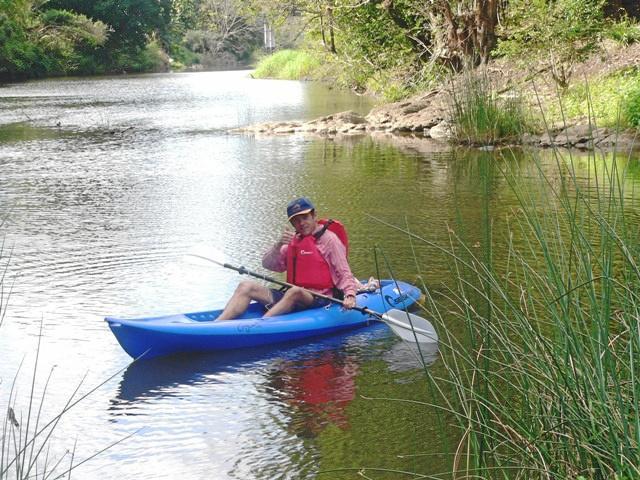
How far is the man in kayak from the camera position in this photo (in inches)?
261

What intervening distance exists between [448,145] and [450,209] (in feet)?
19.4

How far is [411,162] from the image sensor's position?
1481 cm

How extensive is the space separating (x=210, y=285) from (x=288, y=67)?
39852mm

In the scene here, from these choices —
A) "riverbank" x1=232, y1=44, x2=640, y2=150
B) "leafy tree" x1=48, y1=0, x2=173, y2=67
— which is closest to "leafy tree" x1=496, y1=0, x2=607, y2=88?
"riverbank" x1=232, y1=44, x2=640, y2=150

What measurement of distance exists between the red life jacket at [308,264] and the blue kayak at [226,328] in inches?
7.1

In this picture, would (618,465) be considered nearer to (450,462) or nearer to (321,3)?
(450,462)

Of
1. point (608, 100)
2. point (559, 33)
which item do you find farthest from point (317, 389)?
point (559, 33)

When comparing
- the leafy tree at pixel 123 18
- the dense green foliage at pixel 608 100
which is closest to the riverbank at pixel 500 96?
the dense green foliage at pixel 608 100

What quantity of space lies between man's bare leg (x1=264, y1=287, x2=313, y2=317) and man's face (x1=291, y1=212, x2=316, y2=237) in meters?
0.37

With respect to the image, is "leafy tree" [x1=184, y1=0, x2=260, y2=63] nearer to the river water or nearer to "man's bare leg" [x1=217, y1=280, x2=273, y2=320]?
the river water

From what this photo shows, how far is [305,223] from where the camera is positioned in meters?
6.69

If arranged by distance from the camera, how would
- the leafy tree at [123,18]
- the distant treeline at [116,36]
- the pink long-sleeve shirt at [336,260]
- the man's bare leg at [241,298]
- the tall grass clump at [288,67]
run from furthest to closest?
the leafy tree at [123,18] → the tall grass clump at [288,67] → the distant treeline at [116,36] → the pink long-sleeve shirt at [336,260] → the man's bare leg at [241,298]

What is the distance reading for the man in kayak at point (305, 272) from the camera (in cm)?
664

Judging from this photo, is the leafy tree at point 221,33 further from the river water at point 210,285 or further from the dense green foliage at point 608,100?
the dense green foliage at point 608,100
